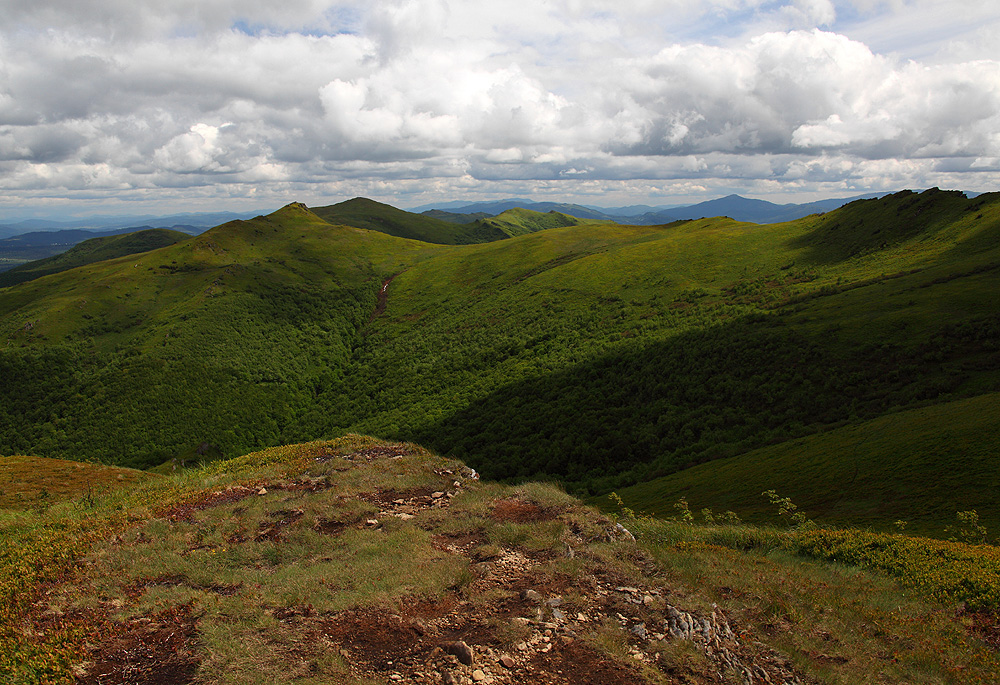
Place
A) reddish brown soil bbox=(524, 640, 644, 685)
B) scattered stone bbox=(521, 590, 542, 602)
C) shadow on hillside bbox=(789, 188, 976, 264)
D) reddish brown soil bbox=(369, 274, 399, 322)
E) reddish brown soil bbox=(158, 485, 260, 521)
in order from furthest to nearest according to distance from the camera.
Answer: reddish brown soil bbox=(369, 274, 399, 322), shadow on hillside bbox=(789, 188, 976, 264), reddish brown soil bbox=(158, 485, 260, 521), scattered stone bbox=(521, 590, 542, 602), reddish brown soil bbox=(524, 640, 644, 685)

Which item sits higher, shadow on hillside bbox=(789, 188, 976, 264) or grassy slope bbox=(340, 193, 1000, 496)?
shadow on hillside bbox=(789, 188, 976, 264)

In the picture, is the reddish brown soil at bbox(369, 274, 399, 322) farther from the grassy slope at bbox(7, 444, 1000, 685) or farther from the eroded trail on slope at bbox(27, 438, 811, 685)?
the eroded trail on slope at bbox(27, 438, 811, 685)

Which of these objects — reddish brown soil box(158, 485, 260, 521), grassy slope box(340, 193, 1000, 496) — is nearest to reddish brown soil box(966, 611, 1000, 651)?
grassy slope box(340, 193, 1000, 496)

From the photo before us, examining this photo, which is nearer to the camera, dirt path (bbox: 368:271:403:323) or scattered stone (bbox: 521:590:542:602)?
scattered stone (bbox: 521:590:542:602)

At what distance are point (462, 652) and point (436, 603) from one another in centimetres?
224

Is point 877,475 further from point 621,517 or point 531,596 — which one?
point 531,596

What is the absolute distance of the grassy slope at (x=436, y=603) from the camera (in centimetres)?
893

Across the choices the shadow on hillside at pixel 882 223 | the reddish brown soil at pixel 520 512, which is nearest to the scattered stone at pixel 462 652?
the reddish brown soil at pixel 520 512

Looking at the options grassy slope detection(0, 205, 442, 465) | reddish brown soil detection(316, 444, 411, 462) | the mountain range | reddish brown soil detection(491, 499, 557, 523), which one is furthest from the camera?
grassy slope detection(0, 205, 442, 465)

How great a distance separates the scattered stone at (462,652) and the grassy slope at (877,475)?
15.4m

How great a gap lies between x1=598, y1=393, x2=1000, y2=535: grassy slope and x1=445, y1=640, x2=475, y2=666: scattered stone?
15445mm

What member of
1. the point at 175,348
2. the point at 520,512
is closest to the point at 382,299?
the point at 175,348

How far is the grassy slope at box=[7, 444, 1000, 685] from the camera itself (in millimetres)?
8930

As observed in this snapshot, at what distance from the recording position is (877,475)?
64.4 feet
